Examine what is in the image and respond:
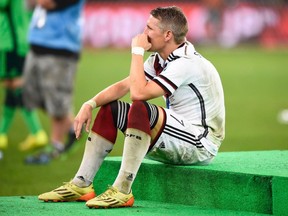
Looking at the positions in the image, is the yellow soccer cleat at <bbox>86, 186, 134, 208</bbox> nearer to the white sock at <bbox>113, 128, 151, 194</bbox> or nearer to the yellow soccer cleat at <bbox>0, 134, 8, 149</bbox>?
the white sock at <bbox>113, 128, 151, 194</bbox>

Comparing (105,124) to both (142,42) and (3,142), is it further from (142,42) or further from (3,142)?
(3,142)

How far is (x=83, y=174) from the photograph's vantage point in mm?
6570

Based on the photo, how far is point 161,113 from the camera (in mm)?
6352

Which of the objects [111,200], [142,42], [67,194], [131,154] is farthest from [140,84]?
[67,194]

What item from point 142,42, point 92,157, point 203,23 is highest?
point 142,42

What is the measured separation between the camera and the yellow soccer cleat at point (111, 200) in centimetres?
616

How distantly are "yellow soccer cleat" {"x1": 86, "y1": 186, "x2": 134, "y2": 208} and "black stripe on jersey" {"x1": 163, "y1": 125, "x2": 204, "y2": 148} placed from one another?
0.48 m

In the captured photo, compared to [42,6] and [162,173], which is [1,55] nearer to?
[42,6]

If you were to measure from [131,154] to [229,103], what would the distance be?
1069cm

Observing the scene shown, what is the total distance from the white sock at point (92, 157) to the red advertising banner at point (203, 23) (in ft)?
81.3

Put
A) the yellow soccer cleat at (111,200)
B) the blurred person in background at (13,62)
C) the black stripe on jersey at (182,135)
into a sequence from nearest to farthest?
the yellow soccer cleat at (111,200) → the black stripe on jersey at (182,135) → the blurred person in background at (13,62)

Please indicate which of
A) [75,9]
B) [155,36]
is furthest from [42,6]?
[155,36]

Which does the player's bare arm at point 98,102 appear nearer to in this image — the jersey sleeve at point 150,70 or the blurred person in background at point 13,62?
the jersey sleeve at point 150,70

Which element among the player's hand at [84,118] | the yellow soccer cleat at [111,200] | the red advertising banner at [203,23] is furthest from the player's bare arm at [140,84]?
the red advertising banner at [203,23]
